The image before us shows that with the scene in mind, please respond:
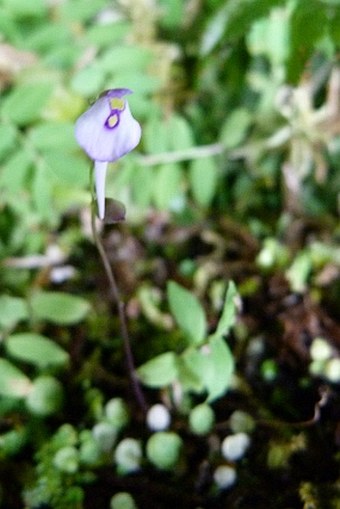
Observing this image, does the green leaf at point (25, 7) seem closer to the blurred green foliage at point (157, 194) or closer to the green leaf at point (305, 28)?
the blurred green foliage at point (157, 194)

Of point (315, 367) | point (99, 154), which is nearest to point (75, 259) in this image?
point (315, 367)

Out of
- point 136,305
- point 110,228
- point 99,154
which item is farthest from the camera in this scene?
point 110,228

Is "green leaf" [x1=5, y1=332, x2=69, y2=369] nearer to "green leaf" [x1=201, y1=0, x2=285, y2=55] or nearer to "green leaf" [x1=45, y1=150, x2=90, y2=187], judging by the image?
"green leaf" [x1=45, y1=150, x2=90, y2=187]

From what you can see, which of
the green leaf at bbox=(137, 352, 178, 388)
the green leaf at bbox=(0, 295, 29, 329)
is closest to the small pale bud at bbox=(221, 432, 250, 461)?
the green leaf at bbox=(137, 352, 178, 388)

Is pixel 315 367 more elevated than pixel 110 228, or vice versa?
pixel 110 228

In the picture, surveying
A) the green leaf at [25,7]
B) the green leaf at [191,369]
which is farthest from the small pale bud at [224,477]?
the green leaf at [25,7]

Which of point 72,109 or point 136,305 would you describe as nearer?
point 136,305

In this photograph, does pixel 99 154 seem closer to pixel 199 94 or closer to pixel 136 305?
pixel 136 305

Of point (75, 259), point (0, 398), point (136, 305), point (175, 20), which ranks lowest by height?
point (0, 398)

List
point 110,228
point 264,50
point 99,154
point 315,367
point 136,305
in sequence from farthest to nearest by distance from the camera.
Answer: point 110,228 < point 264,50 < point 136,305 < point 315,367 < point 99,154
